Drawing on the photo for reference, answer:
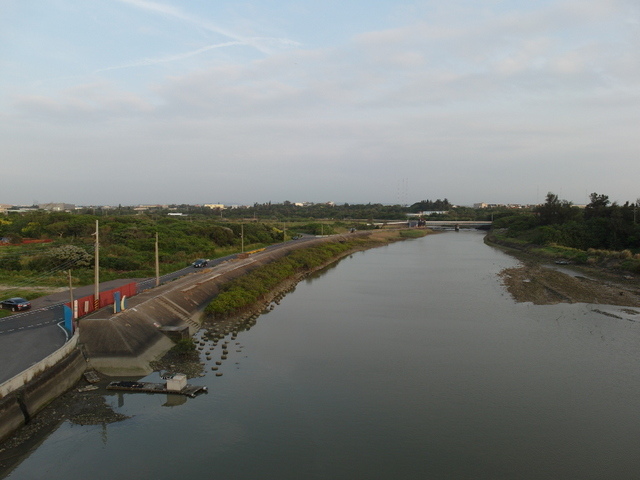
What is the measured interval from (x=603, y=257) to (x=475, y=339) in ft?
116

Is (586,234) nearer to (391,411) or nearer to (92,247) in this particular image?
(391,411)

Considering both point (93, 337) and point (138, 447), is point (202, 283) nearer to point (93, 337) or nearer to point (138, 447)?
point (93, 337)

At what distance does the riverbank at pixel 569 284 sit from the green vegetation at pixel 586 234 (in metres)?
2.52

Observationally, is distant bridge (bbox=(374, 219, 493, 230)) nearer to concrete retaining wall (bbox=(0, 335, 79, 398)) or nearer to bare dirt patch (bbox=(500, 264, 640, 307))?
bare dirt patch (bbox=(500, 264, 640, 307))

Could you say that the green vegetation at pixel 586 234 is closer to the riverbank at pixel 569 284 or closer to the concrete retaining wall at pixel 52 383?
the riverbank at pixel 569 284

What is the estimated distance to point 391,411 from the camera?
1569cm

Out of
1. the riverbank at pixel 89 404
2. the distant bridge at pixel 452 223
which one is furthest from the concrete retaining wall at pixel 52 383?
the distant bridge at pixel 452 223

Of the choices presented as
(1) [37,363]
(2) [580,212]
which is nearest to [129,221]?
(1) [37,363]

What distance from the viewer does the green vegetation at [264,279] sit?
2797cm

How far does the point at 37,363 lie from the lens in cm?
1521

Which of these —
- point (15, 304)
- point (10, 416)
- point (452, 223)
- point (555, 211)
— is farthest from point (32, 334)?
point (452, 223)

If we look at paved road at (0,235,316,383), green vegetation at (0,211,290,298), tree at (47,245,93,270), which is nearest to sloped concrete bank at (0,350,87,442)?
paved road at (0,235,316,383)

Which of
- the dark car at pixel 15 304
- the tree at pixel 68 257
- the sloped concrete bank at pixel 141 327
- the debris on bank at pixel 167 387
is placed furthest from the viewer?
the tree at pixel 68 257

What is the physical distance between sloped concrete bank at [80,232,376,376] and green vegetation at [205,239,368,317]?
1365 mm
